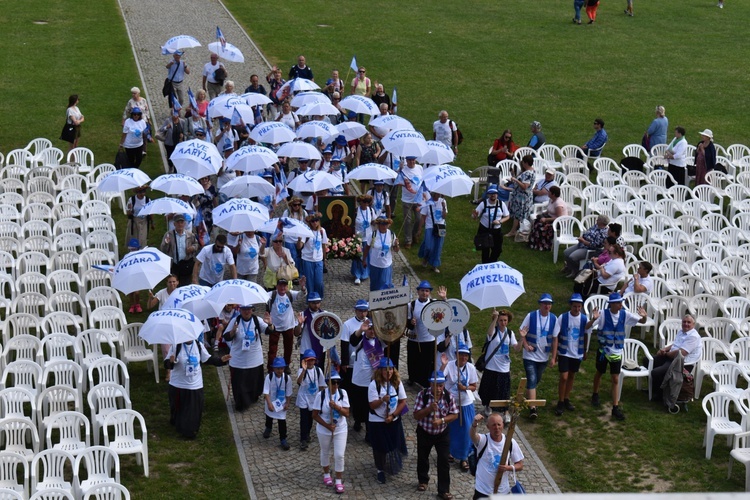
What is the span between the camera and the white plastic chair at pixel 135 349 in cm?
1614

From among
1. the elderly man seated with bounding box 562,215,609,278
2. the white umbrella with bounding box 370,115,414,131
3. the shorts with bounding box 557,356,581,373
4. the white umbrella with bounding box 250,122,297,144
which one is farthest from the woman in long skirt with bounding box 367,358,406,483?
the white umbrella with bounding box 370,115,414,131

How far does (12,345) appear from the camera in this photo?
51.8ft

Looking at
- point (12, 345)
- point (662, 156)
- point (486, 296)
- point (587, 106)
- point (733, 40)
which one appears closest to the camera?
point (486, 296)

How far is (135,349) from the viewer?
16.3 metres

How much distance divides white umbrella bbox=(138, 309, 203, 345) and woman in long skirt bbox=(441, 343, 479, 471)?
3.26m

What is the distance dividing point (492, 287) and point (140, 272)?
4.95 meters

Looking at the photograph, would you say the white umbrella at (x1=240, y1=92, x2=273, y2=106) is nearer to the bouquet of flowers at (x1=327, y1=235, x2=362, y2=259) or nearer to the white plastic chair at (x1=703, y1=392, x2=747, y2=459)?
the bouquet of flowers at (x1=327, y1=235, x2=362, y2=259)

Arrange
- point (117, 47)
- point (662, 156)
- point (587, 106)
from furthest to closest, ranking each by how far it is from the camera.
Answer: point (117, 47) → point (587, 106) → point (662, 156)

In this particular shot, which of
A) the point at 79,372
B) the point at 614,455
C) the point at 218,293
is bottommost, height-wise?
the point at 614,455

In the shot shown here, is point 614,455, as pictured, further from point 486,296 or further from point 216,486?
point 216,486

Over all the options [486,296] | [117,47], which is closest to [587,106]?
[117,47]

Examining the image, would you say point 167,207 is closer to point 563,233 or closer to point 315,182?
point 315,182

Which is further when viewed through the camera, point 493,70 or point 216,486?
point 493,70

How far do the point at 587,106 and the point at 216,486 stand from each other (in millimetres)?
20142
